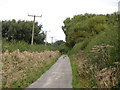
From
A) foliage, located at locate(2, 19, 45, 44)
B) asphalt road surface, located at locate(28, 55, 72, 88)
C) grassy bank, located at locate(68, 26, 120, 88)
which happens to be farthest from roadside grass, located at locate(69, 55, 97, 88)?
foliage, located at locate(2, 19, 45, 44)

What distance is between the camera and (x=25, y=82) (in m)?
10.9

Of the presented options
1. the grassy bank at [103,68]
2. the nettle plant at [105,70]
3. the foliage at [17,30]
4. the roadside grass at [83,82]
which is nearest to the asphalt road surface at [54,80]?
the roadside grass at [83,82]

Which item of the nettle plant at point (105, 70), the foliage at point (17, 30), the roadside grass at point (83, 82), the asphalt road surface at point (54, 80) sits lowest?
the asphalt road surface at point (54, 80)

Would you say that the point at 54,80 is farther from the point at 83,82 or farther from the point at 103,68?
the point at 103,68

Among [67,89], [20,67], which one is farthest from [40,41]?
[67,89]

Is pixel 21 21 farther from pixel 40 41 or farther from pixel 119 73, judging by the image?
pixel 119 73

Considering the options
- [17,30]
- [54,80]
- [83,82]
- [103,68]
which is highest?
[17,30]

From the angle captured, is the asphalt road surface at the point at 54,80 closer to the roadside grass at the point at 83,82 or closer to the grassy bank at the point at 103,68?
the roadside grass at the point at 83,82

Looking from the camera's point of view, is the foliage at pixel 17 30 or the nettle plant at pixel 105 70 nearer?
the nettle plant at pixel 105 70

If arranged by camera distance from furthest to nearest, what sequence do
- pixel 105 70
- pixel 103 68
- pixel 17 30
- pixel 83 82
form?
pixel 17 30, pixel 83 82, pixel 103 68, pixel 105 70

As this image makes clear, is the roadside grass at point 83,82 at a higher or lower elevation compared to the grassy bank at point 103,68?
lower

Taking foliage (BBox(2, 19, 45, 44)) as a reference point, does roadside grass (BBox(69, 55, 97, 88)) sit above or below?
below

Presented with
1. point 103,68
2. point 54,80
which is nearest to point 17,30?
point 54,80

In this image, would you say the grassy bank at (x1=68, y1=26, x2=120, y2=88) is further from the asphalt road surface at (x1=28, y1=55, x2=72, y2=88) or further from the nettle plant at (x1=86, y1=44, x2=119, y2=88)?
the asphalt road surface at (x1=28, y1=55, x2=72, y2=88)
